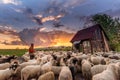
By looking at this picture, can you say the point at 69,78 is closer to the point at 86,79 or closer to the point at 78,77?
the point at 86,79

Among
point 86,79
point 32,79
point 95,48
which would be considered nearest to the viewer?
point 32,79

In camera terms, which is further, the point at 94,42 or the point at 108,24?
the point at 108,24

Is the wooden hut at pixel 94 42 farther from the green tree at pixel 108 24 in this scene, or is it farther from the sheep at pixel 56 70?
the sheep at pixel 56 70

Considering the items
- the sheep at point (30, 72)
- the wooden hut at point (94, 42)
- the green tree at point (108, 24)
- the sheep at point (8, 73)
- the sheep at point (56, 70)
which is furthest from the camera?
the green tree at point (108, 24)

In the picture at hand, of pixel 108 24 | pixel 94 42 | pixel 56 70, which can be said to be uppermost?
pixel 108 24

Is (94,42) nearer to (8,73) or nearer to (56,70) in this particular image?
(56,70)

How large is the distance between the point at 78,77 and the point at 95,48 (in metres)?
23.6

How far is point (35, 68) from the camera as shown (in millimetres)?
10945

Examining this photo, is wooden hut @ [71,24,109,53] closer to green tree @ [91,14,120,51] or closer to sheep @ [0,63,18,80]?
green tree @ [91,14,120,51]

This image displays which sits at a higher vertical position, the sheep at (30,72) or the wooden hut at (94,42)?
the wooden hut at (94,42)

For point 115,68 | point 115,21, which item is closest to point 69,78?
point 115,68

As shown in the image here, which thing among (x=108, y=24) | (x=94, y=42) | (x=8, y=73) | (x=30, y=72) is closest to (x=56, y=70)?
(x=30, y=72)

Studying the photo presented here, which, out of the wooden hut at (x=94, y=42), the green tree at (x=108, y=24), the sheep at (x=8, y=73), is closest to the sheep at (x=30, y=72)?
the sheep at (x=8, y=73)

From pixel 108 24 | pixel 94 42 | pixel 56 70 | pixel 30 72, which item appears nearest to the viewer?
pixel 30 72
